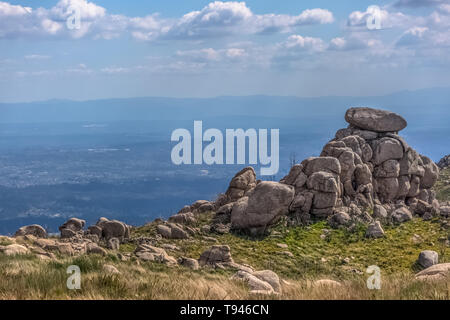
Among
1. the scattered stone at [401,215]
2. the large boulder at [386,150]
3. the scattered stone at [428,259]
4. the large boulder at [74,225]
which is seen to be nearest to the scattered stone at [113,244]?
the large boulder at [74,225]

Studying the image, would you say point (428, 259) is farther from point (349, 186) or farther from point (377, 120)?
point (377, 120)

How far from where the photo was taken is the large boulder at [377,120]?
3772cm

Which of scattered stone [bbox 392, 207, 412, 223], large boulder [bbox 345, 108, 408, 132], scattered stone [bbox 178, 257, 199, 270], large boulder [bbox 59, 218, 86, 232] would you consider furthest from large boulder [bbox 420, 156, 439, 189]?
large boulder [bbox 59, 218, 86, 232]

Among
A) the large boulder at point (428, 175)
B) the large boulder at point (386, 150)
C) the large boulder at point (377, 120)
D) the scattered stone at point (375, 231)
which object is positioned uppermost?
the large boulder at point (377, 120)

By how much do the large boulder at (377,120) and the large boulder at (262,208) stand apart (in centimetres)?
1098

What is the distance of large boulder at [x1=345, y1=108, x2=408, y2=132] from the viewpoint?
37.7 meters

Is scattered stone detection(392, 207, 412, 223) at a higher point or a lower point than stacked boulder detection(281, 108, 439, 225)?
lower

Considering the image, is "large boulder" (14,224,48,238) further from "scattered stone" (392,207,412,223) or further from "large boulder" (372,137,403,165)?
"large boulder" (372,137,403,165)

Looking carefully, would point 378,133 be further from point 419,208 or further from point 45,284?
point 45,284

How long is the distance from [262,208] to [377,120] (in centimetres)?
1359

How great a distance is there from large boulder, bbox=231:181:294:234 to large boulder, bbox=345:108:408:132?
11.0 m

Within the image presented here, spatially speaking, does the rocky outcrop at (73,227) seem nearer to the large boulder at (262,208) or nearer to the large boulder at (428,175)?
the large boulder at (262,208)
